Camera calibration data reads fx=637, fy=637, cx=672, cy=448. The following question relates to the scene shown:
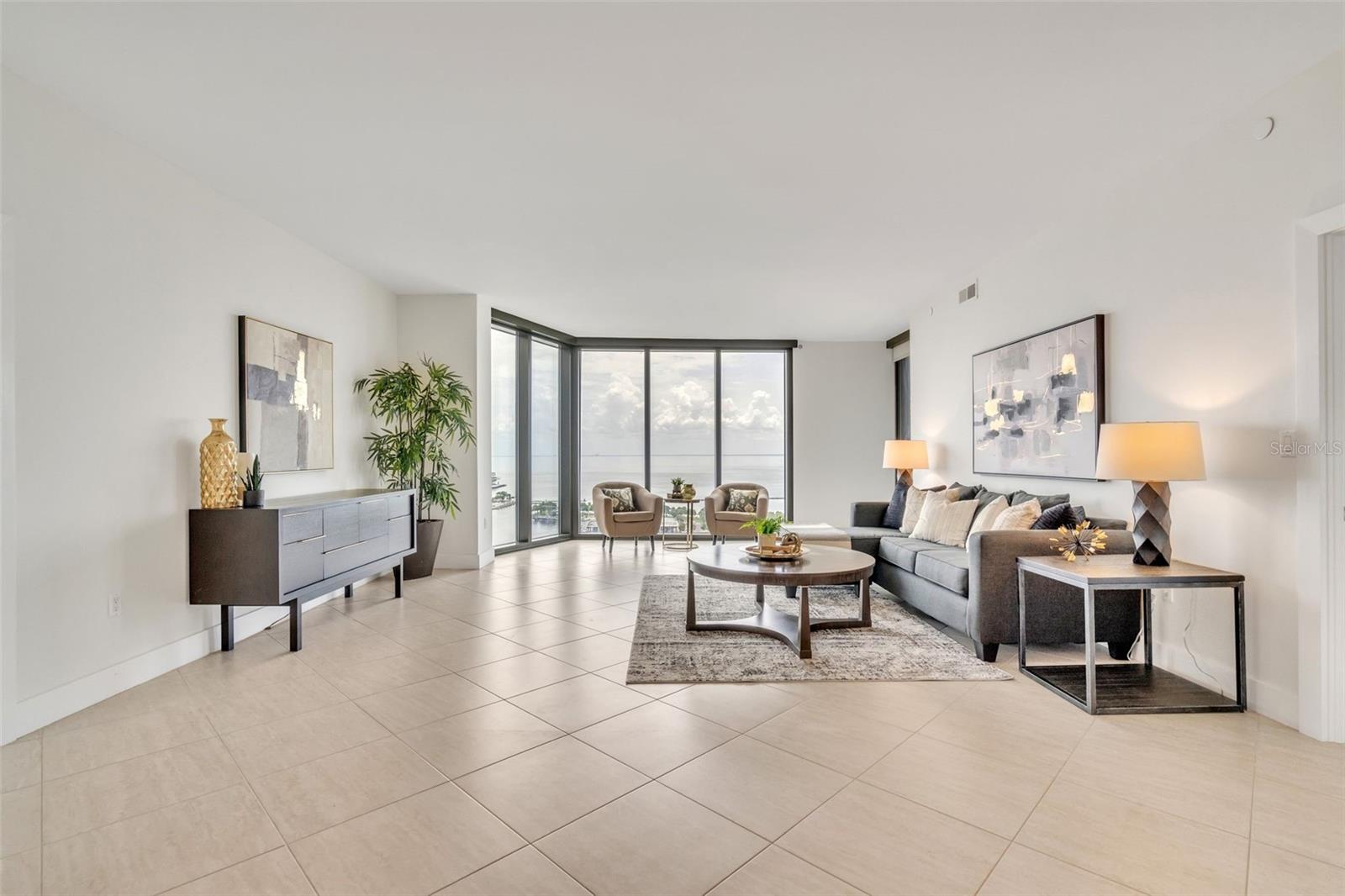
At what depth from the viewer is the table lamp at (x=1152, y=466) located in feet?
9.48

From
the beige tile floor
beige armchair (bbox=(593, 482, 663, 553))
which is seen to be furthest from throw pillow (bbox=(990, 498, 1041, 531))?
beige armchair (bbox=(593, 482, 663, 553))

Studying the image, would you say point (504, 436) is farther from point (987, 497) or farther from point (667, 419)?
point (987, 497)

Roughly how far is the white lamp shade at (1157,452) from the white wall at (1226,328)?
9.8 inches

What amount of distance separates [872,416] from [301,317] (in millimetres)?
6721

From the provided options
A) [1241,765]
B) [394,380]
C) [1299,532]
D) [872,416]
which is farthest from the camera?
[872,416]

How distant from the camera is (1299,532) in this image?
2627 mm

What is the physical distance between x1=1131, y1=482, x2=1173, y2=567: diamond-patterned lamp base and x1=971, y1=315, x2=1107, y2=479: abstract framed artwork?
77cm

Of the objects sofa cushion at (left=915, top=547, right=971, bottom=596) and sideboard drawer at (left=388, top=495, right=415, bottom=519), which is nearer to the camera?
sofa cushion at (left=915, top=547, right=971, bottom=596)

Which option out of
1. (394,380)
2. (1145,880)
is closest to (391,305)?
(394,380)

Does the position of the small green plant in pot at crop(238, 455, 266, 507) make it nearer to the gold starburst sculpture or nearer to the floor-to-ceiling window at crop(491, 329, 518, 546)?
the floor-to-ceiling window at crop(491, 329, 518, 546)

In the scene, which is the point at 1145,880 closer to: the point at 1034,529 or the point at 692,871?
the point at 692,871

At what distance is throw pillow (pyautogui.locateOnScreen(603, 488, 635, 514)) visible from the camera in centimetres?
762

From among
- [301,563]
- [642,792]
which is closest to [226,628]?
[301,563]

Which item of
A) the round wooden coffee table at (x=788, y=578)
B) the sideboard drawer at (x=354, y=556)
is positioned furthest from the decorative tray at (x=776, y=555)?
the sideboard drawer at (x=354, y=556)
